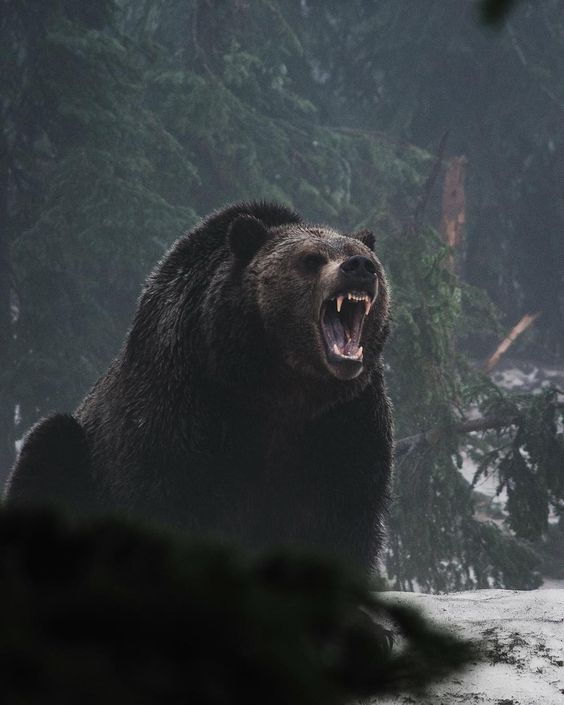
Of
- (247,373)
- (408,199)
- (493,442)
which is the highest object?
(408,199)

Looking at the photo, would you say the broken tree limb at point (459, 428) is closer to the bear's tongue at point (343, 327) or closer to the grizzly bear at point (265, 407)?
the grizzly bear at point (265, 407)

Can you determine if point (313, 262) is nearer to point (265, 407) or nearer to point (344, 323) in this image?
point (344, 323)

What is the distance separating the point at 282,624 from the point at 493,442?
1544 cm

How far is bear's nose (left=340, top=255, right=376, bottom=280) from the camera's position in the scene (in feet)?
11.7

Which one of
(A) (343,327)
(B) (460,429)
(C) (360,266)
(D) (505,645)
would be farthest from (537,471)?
(C) (360,266)

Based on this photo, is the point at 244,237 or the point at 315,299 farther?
the point at 244,237

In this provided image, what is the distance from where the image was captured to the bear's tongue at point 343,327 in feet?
12.3

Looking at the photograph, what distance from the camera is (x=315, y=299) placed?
3.81 metres

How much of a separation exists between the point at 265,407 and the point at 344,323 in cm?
48

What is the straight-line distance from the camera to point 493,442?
1553 centimetres

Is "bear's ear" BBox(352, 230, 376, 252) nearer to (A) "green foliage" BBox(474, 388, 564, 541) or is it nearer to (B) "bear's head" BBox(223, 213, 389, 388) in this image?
(B) "bear's head" BBox(223, 213, 389, 388)

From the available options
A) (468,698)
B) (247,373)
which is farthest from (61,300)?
(468,698)

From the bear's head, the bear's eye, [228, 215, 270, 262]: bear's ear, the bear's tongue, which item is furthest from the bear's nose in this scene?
[228, 215, 270, 262]: bear's ear

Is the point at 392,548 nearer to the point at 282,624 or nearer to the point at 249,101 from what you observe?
the point at 249,101
